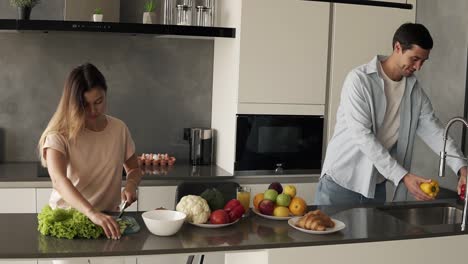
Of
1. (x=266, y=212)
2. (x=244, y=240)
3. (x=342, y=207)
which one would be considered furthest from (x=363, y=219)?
(x=244, y=240)

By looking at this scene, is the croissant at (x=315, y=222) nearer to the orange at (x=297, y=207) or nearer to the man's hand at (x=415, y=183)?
the orange at (x=297, y=207)

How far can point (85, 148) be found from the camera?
253 cm

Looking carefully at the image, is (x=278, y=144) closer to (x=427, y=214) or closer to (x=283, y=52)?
(x=283, y=52)

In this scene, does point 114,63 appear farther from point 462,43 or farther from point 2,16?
point 462,43

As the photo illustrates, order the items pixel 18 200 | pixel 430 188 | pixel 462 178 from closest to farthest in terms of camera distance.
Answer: pixel 430 188, pixel 462 178, pixel 18 200

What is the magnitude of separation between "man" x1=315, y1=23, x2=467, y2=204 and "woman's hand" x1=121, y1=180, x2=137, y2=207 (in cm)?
102

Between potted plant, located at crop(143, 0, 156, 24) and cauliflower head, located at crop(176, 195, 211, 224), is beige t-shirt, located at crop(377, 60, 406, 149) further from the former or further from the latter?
potted plant, located at crop(143, 0, 156, 24)

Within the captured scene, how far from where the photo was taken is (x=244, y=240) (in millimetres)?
2205

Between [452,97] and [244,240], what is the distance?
2.29m

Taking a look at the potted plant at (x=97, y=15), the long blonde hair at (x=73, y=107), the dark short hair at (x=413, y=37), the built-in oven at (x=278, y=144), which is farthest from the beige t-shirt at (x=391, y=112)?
the potted plant at (x=97, y=15)

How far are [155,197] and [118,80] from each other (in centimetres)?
98

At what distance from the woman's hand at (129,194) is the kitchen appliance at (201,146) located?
58.8 inches

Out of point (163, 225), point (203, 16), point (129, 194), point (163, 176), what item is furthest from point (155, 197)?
point (163, 225)

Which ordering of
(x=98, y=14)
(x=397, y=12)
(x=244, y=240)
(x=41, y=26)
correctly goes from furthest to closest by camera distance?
(x=397, y=12)
(x=98, y=14)
(x=41, y=26)
(x=244, y=240)
